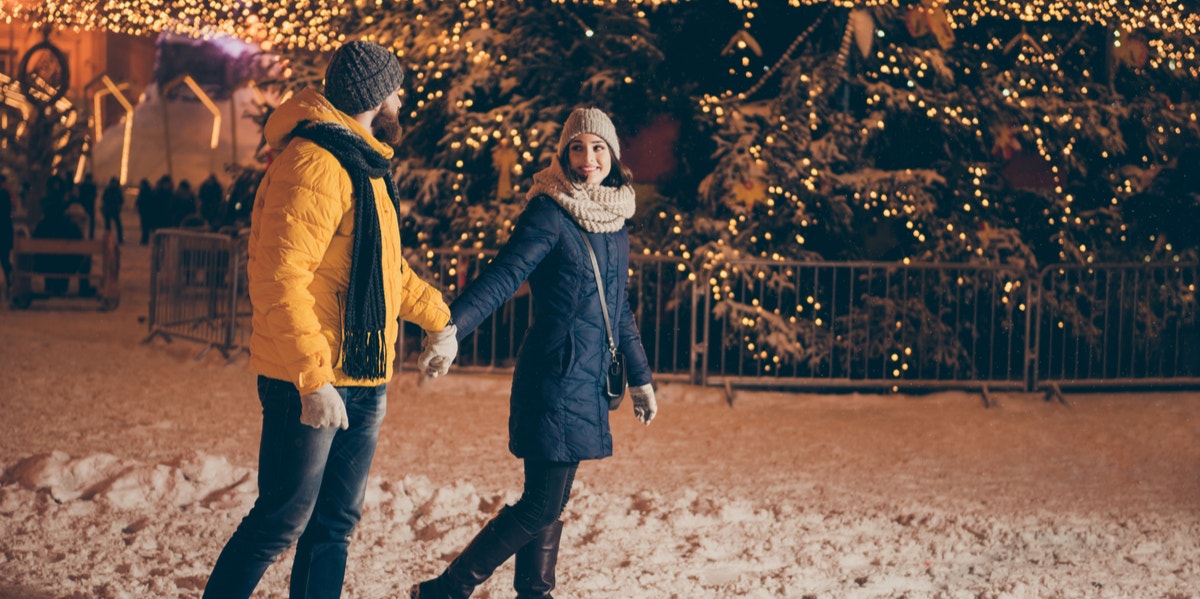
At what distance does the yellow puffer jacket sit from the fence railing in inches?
285

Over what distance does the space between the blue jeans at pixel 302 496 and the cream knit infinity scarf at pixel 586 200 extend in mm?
995

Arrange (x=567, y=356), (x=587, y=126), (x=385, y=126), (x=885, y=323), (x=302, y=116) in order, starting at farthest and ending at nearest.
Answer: (x=885, y=323)
(x=587, y=126)
(x=567, y=356)
(x=385, y=126)
(x=302, y=116)

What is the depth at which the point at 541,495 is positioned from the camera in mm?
4438

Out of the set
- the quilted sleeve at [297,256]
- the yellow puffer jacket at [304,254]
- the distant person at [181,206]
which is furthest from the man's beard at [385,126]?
the distant person at [181,206]

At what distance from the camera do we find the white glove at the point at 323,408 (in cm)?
352

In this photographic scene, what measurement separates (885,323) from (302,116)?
330 inches

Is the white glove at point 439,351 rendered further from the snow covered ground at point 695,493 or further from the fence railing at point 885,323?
the fence railing at point 885,323

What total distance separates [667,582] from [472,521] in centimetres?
126

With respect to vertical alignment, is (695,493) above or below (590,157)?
below

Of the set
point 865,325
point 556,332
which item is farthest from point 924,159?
point 556,332

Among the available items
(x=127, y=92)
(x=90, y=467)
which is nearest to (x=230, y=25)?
(x=90, y=467)

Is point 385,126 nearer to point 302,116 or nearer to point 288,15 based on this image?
point 302,116

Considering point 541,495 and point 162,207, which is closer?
point 541,495

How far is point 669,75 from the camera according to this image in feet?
41.9
